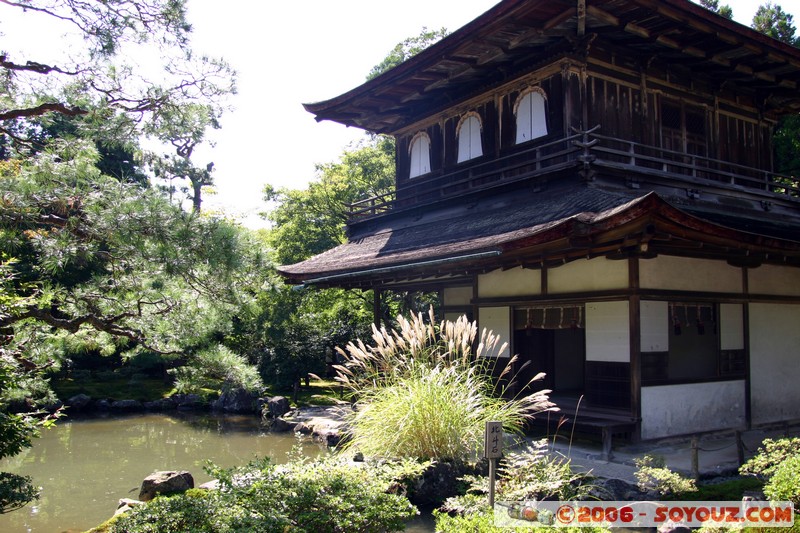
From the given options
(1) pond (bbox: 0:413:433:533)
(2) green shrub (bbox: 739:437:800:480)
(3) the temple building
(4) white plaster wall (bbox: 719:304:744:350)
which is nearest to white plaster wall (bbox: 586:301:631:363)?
(3) the temple building

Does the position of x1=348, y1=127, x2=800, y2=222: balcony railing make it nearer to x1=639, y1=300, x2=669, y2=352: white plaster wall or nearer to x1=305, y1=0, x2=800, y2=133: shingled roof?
x1=305, y1=0, x2=800, y2=133: shingled roof

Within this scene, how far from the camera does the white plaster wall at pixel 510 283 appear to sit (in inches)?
383

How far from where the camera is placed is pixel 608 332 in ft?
28.1

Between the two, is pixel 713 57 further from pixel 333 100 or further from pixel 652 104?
pixel 333 100

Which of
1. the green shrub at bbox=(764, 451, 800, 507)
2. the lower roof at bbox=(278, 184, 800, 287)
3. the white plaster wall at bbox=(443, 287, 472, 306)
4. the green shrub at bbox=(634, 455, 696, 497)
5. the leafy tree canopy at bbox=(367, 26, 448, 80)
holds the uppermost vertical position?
the leafy tree canopy at bbox=(367, 26, 448, 80)

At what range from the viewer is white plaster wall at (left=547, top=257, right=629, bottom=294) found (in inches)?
331

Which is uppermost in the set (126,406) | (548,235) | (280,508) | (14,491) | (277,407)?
(548,235)

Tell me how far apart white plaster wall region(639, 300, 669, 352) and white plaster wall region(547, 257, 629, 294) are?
0.47 metres

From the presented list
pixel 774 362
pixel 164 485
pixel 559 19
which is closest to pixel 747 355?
pixel 774 362

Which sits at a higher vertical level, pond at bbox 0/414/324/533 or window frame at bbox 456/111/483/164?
window frame at bbox 456/111/483/164

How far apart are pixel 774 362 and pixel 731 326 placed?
1.30m

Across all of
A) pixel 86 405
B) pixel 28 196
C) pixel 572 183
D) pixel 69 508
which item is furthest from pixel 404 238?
pixel 86 405

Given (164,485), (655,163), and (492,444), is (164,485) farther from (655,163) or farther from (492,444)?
(655,163)

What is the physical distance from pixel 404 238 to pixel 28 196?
8371 millimetres
